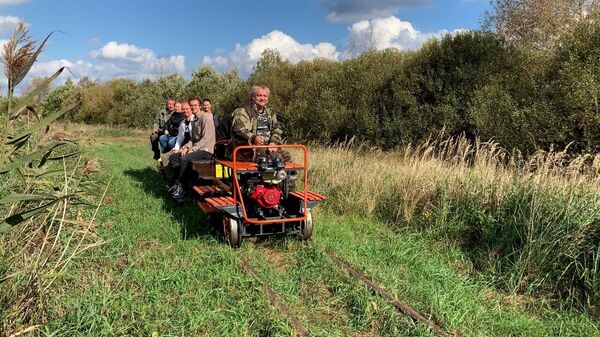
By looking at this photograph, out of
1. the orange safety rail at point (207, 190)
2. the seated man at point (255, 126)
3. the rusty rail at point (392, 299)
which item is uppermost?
the seated man at point (255, 126)

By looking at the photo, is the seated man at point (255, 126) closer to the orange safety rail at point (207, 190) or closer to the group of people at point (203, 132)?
the group of people at point (203, 132)

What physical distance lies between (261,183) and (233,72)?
107 ft

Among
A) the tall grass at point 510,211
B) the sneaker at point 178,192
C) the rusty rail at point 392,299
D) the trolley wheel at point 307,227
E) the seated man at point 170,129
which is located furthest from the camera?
the seated man at point 170,129

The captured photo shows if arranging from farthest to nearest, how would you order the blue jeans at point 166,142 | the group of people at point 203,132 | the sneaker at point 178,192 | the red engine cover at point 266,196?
the blue jeans at point 166,142 → the sneaker at point 178,192 → the group of people at point 203,132 → the red engine cover at point 266,196

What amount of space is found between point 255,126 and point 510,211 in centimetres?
385

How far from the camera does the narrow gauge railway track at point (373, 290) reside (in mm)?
4047

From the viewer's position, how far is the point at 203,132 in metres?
9.21

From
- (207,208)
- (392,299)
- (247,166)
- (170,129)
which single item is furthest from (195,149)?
(392,299)

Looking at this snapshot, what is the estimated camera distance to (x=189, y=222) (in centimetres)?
722

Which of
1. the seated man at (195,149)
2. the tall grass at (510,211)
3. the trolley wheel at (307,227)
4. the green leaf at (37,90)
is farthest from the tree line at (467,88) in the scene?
the green leaf at (37,90)

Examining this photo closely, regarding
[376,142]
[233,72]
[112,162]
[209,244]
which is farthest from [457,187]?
[233,72]

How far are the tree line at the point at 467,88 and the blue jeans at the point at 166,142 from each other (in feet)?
7.83

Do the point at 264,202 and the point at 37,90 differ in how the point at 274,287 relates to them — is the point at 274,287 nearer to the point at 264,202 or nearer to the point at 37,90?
the point at 264,202

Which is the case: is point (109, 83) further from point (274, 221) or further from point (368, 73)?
point (274, 221)
